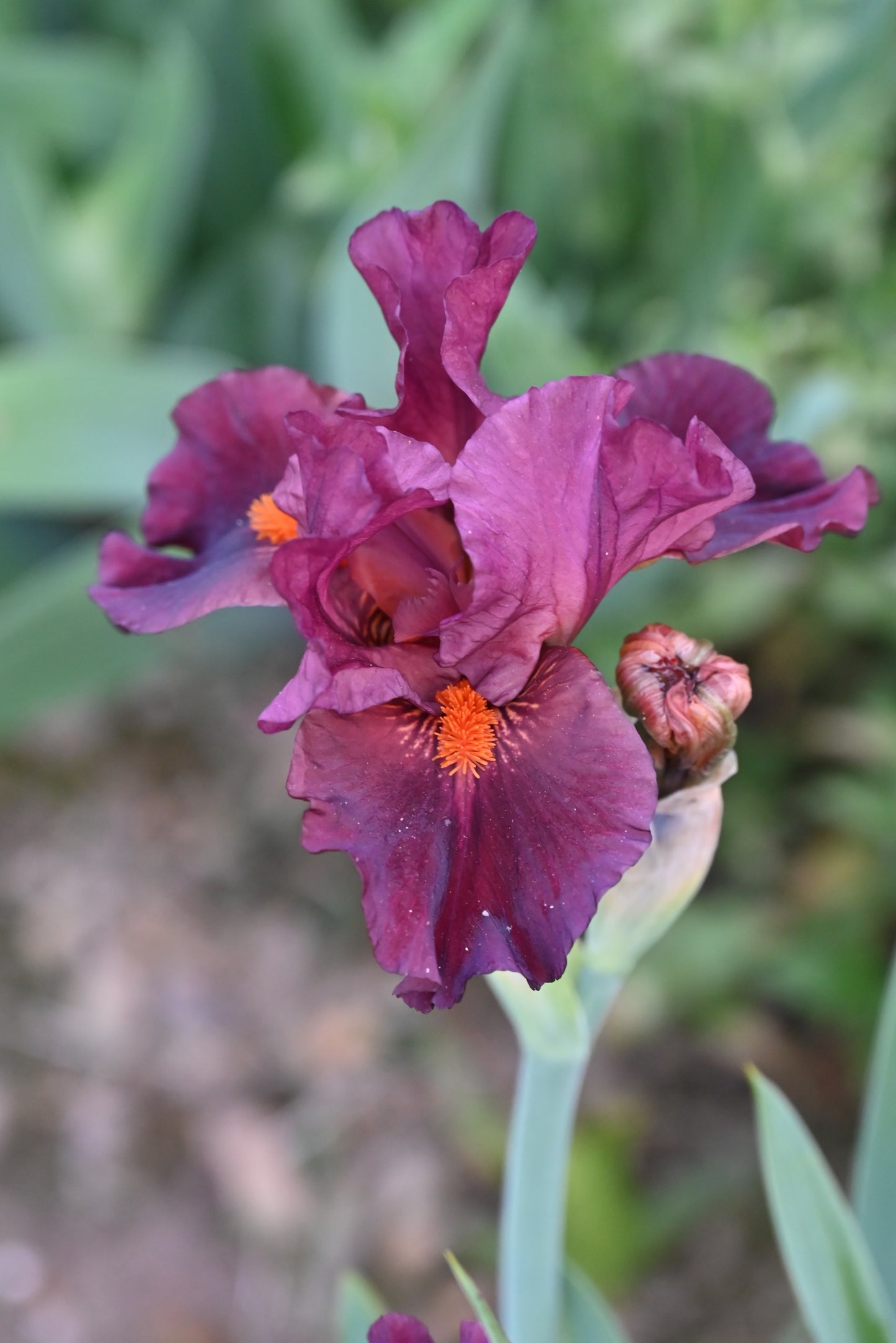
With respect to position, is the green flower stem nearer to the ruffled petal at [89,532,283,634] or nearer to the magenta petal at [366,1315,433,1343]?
the magenta petal at [366,1315,433,1343]

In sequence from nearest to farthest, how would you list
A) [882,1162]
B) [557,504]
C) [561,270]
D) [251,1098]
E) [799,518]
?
[557,504]
[799,518]
[882,1162]
[251,1098]
[561,270]

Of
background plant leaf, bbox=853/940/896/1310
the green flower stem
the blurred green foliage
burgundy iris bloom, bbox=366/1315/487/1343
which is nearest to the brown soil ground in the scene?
the blurred green foliage

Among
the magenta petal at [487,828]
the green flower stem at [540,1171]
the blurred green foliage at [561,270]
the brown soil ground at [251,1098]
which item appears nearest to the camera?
the magenta petal at [487,828]

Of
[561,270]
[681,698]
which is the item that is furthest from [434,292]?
[561,270]

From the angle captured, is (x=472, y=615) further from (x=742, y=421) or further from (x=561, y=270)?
(x=561, y=270)

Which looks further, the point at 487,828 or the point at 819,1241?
the point at 819,1241

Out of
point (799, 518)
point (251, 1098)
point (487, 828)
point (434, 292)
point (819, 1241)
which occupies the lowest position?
point (251, 1098)

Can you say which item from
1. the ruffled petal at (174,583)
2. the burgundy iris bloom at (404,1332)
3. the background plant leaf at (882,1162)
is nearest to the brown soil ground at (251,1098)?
the background plant leaf at (882,1162)

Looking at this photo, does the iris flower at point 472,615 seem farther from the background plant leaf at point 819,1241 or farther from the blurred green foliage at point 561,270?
the blurred green foliage at point 561,270
